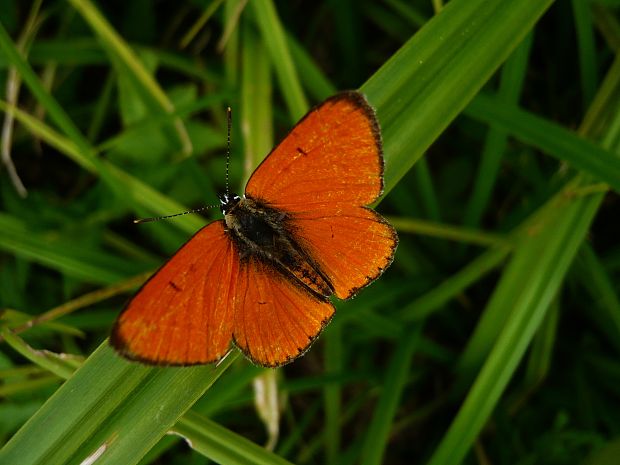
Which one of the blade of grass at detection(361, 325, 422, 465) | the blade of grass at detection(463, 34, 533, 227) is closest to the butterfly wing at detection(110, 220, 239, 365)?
the blade of grass at detection(361, 325, 422, 465)

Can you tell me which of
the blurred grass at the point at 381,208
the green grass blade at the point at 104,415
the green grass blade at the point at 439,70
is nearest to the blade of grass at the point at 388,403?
the blurred grass at the point at 381,208

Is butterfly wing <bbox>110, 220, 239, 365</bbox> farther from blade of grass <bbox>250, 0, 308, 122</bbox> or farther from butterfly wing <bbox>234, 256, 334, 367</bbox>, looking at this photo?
blade of grass <bbox>250, 0, 308, 122</bbox>

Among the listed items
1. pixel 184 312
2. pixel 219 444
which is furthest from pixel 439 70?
pixel 219 444

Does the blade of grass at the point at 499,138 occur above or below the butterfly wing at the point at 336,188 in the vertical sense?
below

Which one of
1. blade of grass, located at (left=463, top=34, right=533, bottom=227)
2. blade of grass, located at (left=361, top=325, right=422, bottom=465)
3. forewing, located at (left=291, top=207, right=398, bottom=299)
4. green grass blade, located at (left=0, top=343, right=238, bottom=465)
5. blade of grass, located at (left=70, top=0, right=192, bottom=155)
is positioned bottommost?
blade of grass, located at (left=361, top=325, right=422, bottom=465)

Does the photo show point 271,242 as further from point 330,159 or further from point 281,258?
point 330,159

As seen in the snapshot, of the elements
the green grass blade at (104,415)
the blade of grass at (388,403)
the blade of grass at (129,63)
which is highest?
the blade of grass at (129,63)

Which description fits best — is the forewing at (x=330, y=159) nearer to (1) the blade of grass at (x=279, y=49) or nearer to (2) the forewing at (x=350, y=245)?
(2) the forewing at (x=350, y=245)
